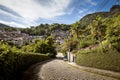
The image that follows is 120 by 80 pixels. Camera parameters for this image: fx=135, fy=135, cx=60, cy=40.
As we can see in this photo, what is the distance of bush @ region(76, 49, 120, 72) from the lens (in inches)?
623

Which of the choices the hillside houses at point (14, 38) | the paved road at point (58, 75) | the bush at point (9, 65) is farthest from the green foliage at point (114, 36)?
the hillside houses at point (14, 38)

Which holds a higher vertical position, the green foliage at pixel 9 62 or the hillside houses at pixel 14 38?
the hillside houses at pixel 14 38

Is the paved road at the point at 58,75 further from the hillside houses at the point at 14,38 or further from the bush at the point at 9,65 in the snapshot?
the hillside houses at the point at 14,38

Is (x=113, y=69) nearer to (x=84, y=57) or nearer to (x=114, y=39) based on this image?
(x=114, y=39)

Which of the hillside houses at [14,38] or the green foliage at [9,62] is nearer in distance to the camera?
the green foliage at [9,62]

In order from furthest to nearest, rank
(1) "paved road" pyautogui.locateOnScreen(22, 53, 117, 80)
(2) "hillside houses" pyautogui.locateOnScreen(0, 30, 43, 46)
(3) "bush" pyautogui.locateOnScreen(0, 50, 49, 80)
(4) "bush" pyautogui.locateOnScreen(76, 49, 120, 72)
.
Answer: (2) "hillside houses" pyautogui.locateOnScreen(0, 30, 43, 46) < (4) "bush" pyautogui.locateOnScreen(76, 49, 120, 72) < (1) "paved road" pyautogui.locateOnScreen(22, 53, 117, 80) < (3) "bush" pyautogui.locateOnScreen(0, 50, 49, 80)

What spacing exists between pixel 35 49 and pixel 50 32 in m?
136

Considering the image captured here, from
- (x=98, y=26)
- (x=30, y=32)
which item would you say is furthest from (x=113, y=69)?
(x=30, y=32)

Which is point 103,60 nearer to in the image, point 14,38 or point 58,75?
point 58,75

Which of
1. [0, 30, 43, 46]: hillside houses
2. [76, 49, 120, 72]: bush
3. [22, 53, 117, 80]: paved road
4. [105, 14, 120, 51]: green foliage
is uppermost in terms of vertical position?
[0, 30, 43, 46]: hillside houses

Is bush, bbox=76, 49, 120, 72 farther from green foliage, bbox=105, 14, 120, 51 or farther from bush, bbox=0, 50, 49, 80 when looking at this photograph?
bush, bbox=0, 50, 49, 80

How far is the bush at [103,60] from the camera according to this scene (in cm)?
→ 1582

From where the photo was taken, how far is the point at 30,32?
199m

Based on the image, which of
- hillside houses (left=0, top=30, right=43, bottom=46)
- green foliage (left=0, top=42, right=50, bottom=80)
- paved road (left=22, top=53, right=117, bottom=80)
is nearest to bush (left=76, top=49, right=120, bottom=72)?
paved road (left=22, top=53, right=117, bottom=80)
